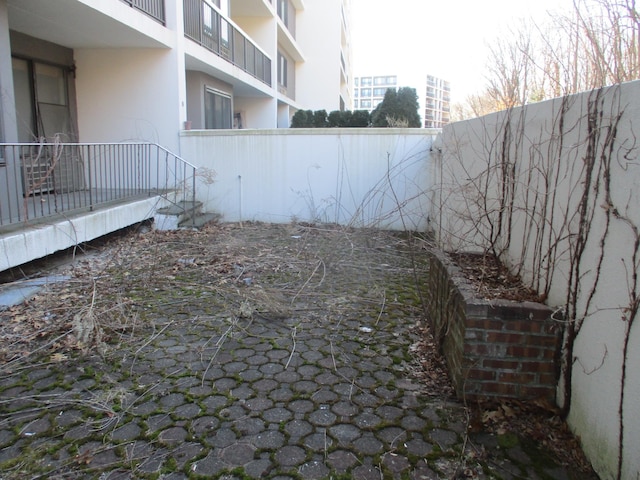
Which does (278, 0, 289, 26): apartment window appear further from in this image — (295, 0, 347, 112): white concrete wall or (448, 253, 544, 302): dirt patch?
(448, 253, 544, 302): dirt patch

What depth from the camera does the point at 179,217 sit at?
375 inches

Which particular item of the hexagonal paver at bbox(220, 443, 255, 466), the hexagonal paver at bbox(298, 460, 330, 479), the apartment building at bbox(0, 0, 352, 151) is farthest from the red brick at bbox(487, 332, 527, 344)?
the apartment building at bbox(0, 0, 352, 151)

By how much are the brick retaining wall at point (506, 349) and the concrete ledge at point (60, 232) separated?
16.3 feet

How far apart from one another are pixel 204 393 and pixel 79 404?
0.81 meters

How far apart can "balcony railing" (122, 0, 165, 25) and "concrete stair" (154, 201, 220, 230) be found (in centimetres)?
378

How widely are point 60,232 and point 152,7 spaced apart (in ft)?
18.9

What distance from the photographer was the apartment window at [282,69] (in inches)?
858

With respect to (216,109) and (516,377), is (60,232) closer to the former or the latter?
(516,377)

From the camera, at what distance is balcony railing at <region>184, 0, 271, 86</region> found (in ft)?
36.7

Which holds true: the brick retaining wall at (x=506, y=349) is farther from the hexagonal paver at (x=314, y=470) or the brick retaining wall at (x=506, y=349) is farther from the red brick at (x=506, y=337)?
the hexagonal paver at (x=314, y=470)

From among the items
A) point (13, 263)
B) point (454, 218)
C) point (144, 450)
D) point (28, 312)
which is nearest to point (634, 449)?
point (144, 450)

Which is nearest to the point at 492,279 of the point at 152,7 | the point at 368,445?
the point at 368,445

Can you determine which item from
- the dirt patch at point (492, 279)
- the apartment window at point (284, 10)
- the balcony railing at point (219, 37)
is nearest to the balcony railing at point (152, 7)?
the balcony railing at point (219, 37)

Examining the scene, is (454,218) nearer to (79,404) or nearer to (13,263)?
(79,404)
